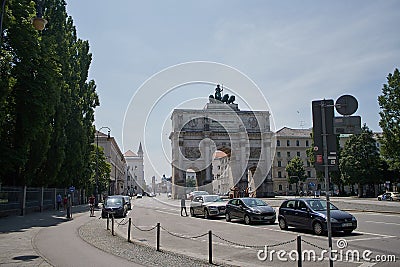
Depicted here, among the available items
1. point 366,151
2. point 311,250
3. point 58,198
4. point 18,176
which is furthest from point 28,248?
point 366,151

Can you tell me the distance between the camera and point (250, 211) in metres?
22.1

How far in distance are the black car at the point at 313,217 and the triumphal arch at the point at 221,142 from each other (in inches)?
2619

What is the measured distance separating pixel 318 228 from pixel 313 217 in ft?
1.84

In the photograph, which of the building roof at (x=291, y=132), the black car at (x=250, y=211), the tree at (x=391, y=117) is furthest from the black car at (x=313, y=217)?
the building roof at (x=291, y=132)

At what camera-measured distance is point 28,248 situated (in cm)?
1340

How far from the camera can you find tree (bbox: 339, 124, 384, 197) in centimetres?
6850

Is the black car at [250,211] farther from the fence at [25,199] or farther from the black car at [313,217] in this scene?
the fence at [25,199]

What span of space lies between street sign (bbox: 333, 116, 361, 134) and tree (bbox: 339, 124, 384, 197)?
6519cm

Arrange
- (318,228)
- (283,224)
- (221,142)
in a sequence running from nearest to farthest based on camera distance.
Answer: (318,228) → (283,224) → (221,142)

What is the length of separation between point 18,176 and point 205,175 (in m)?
57.0

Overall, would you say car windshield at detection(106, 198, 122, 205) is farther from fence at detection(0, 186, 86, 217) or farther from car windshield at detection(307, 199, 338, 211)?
car windshield at detection(307, 199, 338, 211)

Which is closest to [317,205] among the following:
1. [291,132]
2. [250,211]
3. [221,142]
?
[250,211]

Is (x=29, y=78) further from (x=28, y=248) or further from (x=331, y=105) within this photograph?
(x=331, y=105)

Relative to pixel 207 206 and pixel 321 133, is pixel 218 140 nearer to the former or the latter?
pixel 207 206
